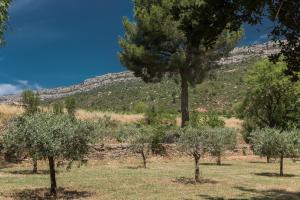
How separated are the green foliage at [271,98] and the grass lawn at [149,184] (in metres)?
19.3

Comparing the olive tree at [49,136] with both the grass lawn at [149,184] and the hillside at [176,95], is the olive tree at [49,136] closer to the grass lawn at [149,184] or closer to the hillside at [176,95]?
the grass lawn at [149,184]

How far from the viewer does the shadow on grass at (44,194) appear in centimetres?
2168

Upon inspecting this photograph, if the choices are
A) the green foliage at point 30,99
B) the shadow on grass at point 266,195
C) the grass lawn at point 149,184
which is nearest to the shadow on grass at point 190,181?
the grass lawn at point 149,184

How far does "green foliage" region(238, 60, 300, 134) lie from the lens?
54925mm

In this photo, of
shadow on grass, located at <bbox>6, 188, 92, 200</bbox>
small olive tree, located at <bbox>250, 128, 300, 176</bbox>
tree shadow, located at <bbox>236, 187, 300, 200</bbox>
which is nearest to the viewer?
shadow on grass, located at <bbox>6, 188, 92, 200</bbox>

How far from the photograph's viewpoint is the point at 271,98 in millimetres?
56062

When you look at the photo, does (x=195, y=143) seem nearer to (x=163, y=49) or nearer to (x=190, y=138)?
(x=190, y=138)

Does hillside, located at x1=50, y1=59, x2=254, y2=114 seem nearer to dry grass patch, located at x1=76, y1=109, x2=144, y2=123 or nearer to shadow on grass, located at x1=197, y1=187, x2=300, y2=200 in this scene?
dry grass patch, located at x1=76, y1=109, x2=144, y2=123

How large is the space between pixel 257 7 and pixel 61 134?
10280 mm

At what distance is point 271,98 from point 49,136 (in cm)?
4019

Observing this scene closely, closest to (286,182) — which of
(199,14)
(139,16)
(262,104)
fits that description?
(199,14)

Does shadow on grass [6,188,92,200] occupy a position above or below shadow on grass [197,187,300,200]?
above

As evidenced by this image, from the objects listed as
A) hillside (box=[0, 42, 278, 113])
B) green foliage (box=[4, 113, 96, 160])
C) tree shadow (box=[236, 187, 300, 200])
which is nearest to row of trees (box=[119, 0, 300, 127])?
tree shadow (box=[236, 187, 300, 200])

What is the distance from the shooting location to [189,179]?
29594 millimetres
